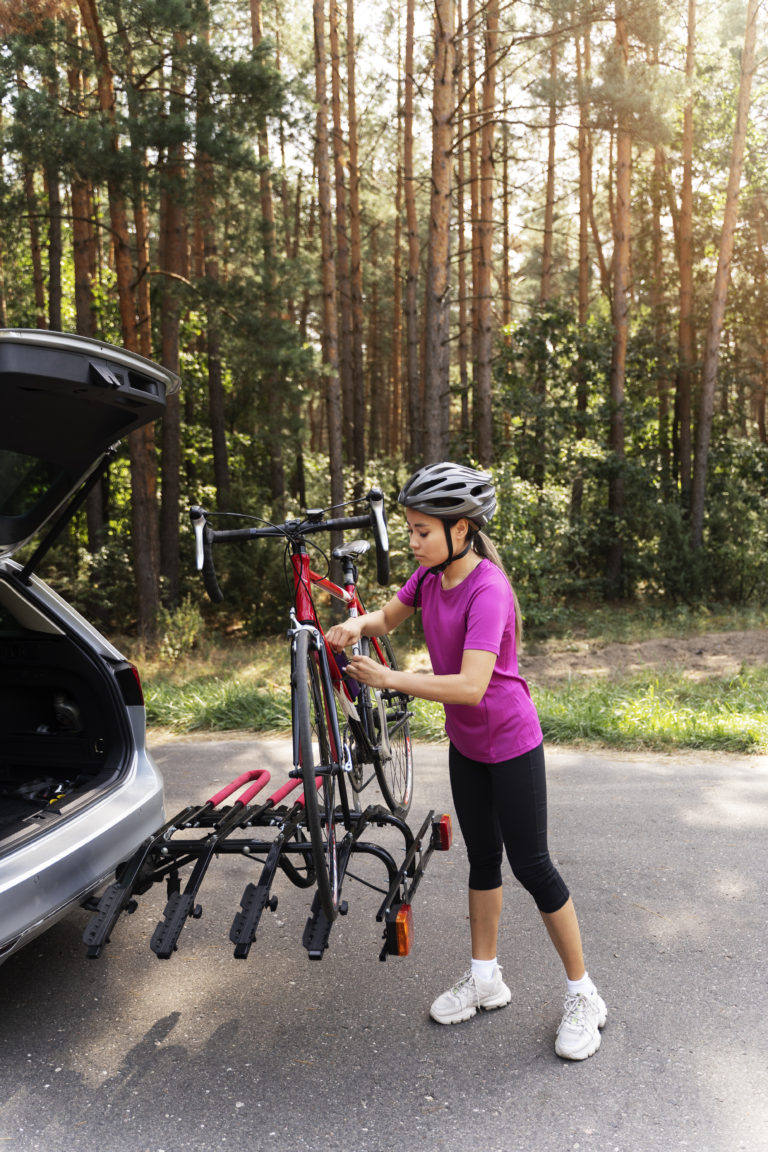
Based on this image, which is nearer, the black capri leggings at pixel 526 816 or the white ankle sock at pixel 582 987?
the black capri leggings at pixel 526 816

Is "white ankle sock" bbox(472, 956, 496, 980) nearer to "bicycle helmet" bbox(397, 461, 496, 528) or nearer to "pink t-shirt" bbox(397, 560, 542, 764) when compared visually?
"pink t-shirt" bbox(397, 560, 542, 764)

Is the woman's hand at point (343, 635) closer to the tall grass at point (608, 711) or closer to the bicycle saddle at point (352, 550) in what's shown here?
the bicycle saddle at point (352, 550)

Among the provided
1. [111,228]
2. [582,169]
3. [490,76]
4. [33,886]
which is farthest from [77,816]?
[582,169]

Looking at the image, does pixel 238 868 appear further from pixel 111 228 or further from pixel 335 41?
pixel 335 41

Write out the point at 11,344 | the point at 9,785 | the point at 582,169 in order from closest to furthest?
the point at 11,344 → the point at 9,785 → the point at 582,169

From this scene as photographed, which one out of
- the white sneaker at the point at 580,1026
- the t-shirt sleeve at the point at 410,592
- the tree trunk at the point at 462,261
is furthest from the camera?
the tree trunk at the point at 462,261

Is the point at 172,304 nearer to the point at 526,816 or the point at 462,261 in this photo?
the point at 462,261

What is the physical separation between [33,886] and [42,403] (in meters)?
1.69

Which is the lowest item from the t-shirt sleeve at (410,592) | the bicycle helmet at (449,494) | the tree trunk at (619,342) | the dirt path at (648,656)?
the dirt path at (648,656)

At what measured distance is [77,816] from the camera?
11.7ft

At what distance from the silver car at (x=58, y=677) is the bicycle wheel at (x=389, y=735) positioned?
107 centimetres

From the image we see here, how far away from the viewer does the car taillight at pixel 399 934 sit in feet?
10.1

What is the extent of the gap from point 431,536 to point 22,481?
74.3 inches

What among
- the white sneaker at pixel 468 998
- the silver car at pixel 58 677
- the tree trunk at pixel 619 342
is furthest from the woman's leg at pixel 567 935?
the tree trunk at pixel 619 342
